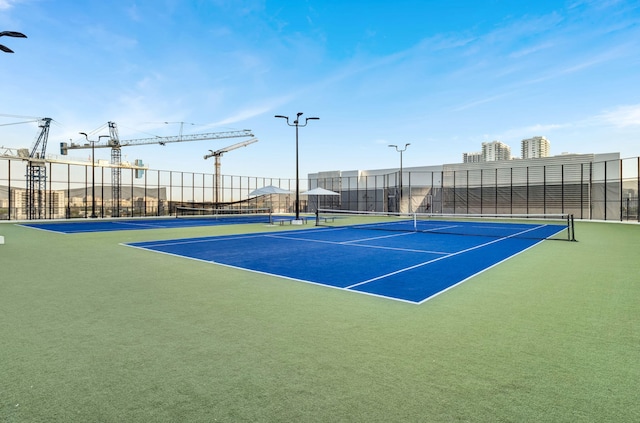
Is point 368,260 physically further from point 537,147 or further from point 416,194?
point 537,147

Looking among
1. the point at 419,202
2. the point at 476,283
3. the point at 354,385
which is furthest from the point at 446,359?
the point at 419,202

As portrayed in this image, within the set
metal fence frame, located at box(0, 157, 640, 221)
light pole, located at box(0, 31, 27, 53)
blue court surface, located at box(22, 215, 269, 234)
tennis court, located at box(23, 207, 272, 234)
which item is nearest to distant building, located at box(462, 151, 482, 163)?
metal fence frame, located at box(0, 157, 640, 221)

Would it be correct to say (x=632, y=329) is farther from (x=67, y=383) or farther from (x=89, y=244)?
(x=89, y=244)

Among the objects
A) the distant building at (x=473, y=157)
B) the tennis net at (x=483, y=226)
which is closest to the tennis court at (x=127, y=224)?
the tennis net at (x=483, y=226)

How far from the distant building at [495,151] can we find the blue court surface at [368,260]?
90.3m

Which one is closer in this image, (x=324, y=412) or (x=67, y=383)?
(x=324, y=412)

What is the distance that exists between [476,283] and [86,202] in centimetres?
3533

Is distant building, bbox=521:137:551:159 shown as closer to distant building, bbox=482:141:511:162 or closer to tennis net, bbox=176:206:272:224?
distant building, bbox=482:141:511:162

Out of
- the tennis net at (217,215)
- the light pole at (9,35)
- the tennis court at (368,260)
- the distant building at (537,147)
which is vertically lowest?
the tennis court at (368,260)

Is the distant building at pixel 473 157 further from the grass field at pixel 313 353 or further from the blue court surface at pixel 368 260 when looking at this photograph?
the grass field at pixel 313 353

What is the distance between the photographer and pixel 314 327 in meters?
4.32

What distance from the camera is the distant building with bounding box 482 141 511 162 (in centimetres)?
9394

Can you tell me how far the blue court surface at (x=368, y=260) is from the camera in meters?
6.56

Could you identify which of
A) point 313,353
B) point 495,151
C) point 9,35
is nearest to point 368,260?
point 313,353
